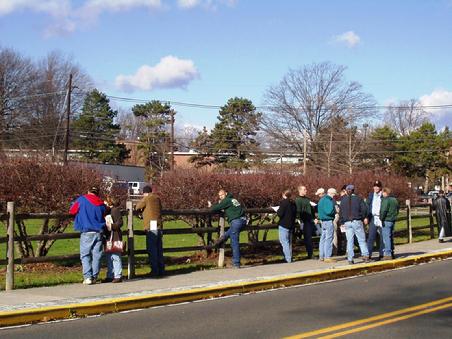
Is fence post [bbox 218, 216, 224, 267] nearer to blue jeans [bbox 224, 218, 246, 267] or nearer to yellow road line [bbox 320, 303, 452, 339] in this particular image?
blue jeans [bbox 224, 218, 246, 267]

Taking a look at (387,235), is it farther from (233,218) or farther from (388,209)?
(233,218)

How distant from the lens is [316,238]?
63.7 ft

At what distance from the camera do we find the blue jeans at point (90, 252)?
11.7 m

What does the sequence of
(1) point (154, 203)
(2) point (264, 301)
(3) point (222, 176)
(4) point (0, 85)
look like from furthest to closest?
(4) point (0, 85) → (3) point (222, 176) → (1) point (154, 203) → (2) point (264, 301)

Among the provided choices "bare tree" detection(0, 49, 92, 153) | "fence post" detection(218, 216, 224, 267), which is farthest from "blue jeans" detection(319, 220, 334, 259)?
"bare tree" detection(0, 49, 92, 153)

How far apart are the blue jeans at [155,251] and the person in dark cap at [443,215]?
11.5 metres

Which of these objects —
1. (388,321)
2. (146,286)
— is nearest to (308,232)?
(146,286)

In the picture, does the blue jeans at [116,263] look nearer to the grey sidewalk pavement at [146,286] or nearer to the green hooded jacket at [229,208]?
the grey sidewalk pavement at [146,286]

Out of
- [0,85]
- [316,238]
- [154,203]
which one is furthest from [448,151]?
[154,203]

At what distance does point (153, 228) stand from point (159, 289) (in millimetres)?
1866

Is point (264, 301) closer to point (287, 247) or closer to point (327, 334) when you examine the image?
point (327, 334)

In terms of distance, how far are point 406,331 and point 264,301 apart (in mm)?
3123

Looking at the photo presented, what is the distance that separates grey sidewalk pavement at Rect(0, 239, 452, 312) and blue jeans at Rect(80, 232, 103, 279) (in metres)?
0.29

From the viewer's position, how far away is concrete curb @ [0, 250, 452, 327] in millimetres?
8984
